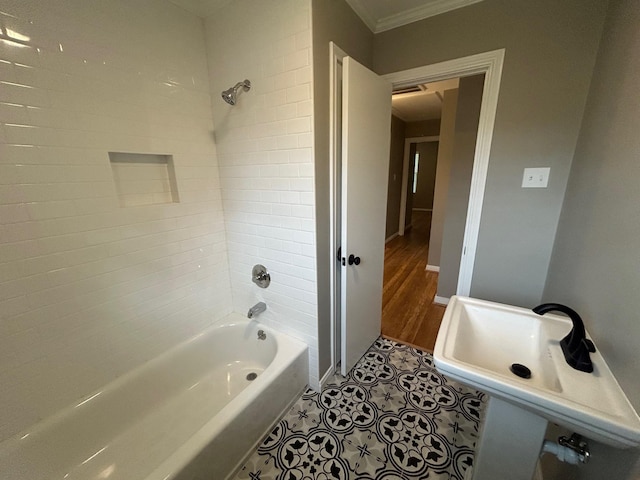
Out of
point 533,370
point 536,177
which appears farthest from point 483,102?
point 533,370

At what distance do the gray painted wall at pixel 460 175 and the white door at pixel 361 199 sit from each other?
1.05 meters

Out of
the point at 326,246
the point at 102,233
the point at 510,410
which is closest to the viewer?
the point at 510,410

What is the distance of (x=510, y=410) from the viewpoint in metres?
0.85

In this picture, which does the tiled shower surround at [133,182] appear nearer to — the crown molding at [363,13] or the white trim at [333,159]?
the white trim at [333,159]

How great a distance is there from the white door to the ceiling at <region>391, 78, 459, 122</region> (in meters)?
1.55

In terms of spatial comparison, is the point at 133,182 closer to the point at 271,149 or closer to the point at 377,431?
the point at 271,149

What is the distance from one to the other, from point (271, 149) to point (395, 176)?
159 inches

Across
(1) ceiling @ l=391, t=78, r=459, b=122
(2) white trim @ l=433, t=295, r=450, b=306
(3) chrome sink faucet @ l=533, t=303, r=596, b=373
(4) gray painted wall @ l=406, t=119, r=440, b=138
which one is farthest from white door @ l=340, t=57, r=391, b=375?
(4) gray painted wall @ l=406, t=119, r=440, b=138

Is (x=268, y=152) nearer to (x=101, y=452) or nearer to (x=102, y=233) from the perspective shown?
(x=102, y=233)

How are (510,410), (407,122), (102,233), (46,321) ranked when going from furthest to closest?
(407,122), (102,233), (46,321), (510,410)

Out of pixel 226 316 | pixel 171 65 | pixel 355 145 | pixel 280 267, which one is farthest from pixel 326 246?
pixel 171 65

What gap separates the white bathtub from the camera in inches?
42.3

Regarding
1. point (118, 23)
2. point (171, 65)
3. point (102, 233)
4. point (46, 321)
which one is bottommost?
point (46, 321)

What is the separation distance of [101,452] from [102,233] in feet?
Result: 3.65
